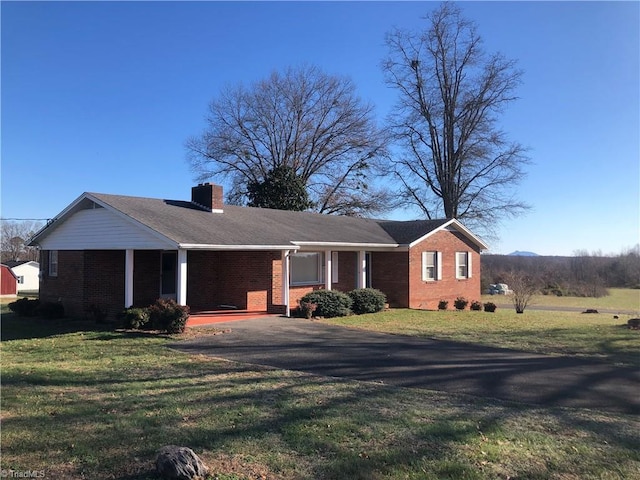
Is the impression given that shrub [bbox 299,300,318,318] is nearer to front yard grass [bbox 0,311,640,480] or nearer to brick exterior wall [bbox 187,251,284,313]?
brick exterior wall [bbox 187,251,284,313]

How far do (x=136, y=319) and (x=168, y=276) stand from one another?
17.5 feet

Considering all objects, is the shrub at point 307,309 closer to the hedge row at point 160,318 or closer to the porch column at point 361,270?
the hedge row at point 160,318

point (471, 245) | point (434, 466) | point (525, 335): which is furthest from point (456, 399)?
point (471, 245)

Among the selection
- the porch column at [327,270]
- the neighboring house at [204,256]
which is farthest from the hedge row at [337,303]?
the porch column at [327,270]

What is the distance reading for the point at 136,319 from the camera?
45.4ft

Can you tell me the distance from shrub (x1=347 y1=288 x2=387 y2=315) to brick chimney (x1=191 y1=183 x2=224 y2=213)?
6.19m

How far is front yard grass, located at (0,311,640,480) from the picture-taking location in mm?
4605

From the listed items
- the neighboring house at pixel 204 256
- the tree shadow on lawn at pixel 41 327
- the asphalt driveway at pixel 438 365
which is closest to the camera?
the asphalt driveway at pixel 438 365

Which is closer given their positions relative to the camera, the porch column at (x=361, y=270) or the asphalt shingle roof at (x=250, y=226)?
the asphalt shingle roof at (x=250, y=226)

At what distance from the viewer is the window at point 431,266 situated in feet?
81.2

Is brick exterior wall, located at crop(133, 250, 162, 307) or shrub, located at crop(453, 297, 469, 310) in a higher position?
brick exterior wall, located at crop(133, 250, 162, 307)

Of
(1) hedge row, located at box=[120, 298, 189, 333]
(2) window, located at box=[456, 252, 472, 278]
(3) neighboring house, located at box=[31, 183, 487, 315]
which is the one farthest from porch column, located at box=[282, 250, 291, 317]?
(2) window, located at box=[456, 252, 472, 278]

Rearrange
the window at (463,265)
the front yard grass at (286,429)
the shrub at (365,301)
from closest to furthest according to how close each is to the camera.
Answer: the front yard grass at (286,429) < the shrub at (365,301) < the window at (463,265)

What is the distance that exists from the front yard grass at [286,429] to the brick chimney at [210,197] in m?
11.4
